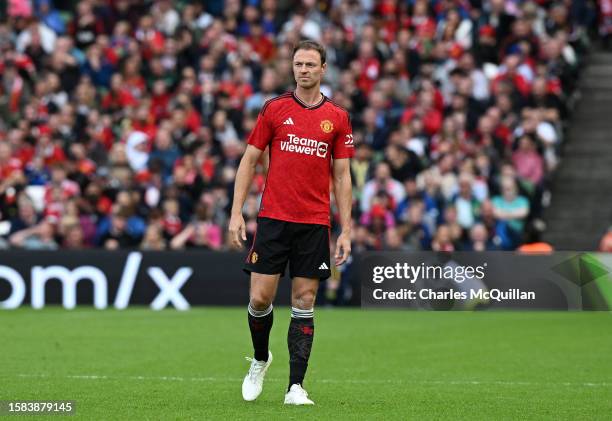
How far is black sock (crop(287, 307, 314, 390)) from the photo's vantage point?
948 cm

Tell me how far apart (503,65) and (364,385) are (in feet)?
42.9

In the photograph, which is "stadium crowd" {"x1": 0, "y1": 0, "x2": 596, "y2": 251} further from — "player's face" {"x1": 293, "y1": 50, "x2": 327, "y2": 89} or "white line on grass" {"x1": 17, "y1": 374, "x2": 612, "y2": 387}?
"player's face" {"x1": 293, "y1": 50, "x2": 327, "y2": 89}

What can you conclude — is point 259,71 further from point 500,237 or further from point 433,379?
point 433,379

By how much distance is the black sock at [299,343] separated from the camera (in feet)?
31.1

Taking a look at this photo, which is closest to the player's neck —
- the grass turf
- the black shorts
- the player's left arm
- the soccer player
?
the soccer player

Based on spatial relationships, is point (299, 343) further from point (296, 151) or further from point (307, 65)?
point (307, 65)

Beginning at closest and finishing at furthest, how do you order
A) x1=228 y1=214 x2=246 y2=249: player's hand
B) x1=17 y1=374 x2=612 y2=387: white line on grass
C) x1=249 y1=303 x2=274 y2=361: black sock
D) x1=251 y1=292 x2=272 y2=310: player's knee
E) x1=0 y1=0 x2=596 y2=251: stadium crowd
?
x1=228 y1=214 x2=246 y2=249: player's hand < x1=251 y1=292 x2=272 y2=310: player's knee < x1=249 y1=303 x2=274 y2=361: black sock < x1=17 y1=374 x2=612 y2=387: white line on grass < x1=0 y1=0 x2=596 y2=251: stadium crowd

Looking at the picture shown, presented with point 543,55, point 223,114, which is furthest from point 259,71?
point 543,55

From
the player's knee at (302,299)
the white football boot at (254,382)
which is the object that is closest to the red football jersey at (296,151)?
the player's knee at (302,299)

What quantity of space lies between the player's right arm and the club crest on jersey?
46 centimetres

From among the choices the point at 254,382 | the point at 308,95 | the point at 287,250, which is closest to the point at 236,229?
the point at 287,250

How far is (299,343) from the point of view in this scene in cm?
953

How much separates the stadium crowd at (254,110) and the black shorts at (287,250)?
412 inches

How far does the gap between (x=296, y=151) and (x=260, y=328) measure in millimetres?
1277
